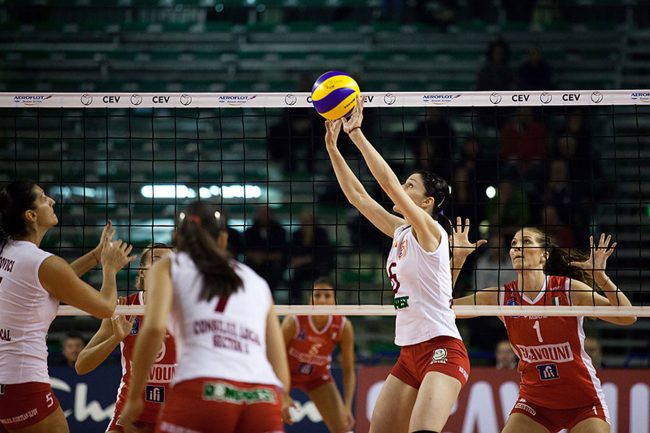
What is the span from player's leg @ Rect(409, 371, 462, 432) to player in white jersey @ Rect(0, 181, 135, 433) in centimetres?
220

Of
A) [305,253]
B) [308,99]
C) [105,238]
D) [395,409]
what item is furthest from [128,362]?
[305,253]

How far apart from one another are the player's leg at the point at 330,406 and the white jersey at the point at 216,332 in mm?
6432

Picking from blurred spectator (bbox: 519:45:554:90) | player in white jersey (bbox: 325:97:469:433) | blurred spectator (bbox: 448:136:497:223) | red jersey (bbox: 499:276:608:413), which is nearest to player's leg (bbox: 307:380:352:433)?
blurred spectator (bbox: 448:136:497:223)

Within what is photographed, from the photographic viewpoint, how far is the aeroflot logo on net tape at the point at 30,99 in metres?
8.61

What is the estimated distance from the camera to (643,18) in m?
18.4

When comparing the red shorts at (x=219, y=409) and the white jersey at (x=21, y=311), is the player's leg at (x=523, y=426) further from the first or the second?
the white jersey at (x=21, y=311)

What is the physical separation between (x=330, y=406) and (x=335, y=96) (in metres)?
5.29

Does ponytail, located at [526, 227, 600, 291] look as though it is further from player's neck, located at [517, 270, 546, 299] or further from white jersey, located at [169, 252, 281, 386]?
white jersey, located at [169, 252, 281, 386]

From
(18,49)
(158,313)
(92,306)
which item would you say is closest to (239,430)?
(158,313)

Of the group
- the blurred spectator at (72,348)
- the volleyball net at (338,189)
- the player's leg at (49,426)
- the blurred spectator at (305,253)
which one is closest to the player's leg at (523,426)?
the player's leg at (49,426)

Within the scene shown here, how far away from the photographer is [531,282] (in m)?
8.24

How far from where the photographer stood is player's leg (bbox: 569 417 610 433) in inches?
294

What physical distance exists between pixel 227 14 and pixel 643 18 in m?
7.84

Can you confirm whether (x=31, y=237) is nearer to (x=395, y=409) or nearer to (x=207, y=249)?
(x=207, y=249)
